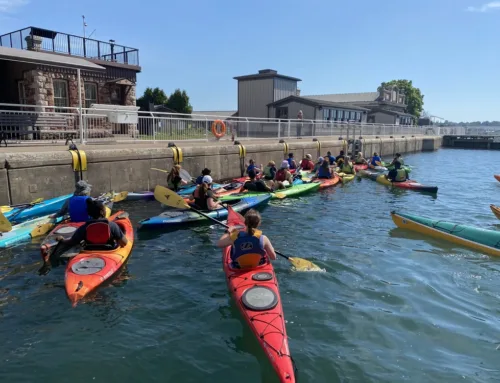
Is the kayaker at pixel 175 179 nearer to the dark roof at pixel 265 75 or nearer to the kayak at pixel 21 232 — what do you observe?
the kayak at pixel 21 232

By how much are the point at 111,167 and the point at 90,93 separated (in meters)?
9.52

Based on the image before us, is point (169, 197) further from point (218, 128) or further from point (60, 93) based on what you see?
point (60, 93)

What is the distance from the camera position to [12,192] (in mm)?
8891

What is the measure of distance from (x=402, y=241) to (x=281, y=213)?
3.43 meters

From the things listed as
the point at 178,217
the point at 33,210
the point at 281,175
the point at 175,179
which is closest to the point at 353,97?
the point at 281,175

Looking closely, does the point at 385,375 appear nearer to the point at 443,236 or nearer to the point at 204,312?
the point at 204,312

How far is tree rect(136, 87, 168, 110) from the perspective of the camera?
3141 cm

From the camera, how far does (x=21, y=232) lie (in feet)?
23.9

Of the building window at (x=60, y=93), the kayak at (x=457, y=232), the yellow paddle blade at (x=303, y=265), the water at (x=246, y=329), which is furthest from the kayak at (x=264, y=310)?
the building window at (x=60, y=93)

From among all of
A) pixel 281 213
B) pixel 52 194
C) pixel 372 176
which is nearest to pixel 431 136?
pixel 372 176

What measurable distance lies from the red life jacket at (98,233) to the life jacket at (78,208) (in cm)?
114

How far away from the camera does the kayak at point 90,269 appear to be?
16.2 ft

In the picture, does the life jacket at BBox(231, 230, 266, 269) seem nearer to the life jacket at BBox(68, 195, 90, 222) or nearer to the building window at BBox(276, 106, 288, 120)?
the life jacket at BBox(68, 195, 90, 222)

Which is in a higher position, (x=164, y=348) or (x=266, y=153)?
(x=266, y=153)
